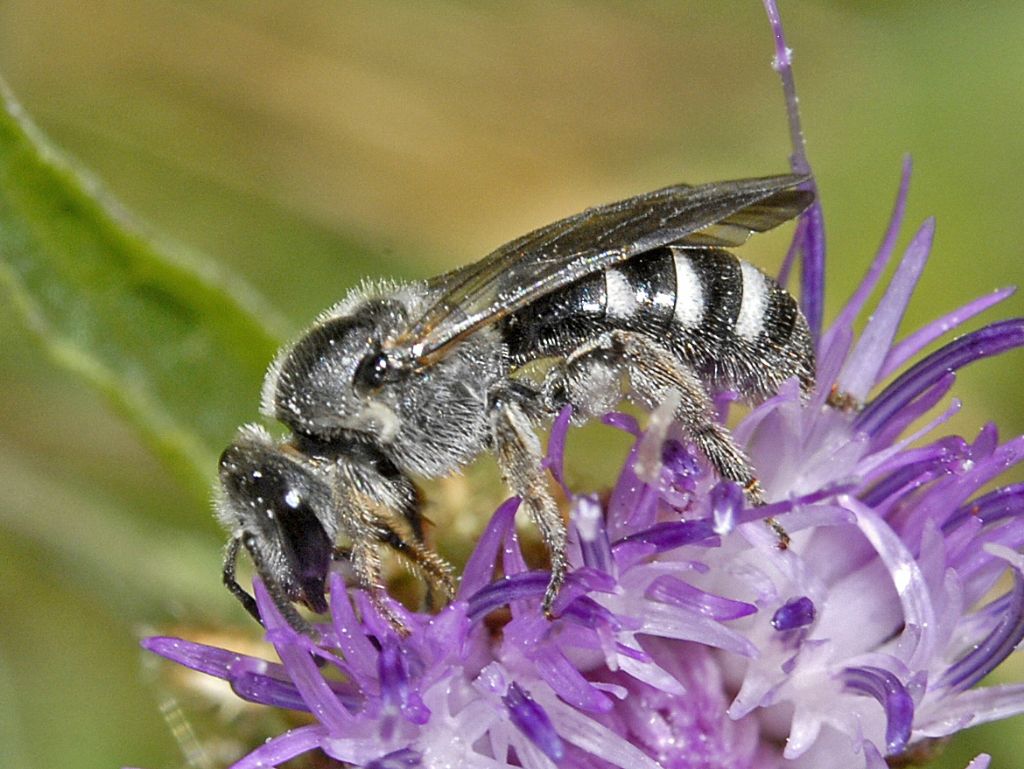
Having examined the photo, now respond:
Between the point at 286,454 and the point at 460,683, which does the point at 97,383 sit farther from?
the point at 460,683

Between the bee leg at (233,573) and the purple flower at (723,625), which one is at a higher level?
the bee leg at (233,573)

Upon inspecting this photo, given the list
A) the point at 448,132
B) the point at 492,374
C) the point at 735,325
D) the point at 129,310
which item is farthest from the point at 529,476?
the point at 448,132

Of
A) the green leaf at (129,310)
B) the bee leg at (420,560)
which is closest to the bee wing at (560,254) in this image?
the bee leg at (420,560)

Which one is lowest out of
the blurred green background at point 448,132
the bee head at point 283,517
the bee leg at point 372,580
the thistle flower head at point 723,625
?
the thistle flower head at point 723,625

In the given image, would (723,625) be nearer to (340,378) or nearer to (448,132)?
(340,378)

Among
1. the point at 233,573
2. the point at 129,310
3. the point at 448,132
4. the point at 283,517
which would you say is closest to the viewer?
the point at 283,517

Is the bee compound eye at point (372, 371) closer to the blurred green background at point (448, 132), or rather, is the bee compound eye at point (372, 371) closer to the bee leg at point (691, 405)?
the bee leg at point (691, 405)
